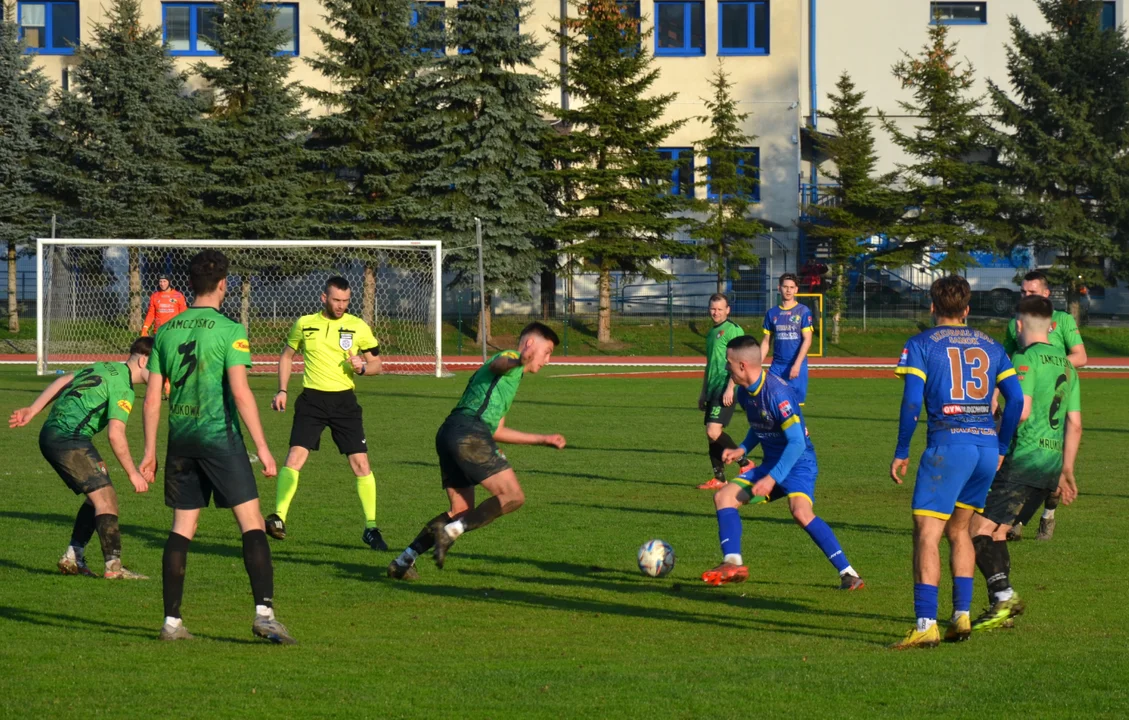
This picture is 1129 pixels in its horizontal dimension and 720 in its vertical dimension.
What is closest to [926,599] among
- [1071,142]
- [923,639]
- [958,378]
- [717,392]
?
[923,639]

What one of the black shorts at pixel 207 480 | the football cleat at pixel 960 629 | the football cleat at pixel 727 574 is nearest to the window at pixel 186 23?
the football cleat at pixel 727 574

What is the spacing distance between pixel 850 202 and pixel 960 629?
3652 centimetres

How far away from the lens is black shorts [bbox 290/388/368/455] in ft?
35.1

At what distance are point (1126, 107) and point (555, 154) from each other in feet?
59.3

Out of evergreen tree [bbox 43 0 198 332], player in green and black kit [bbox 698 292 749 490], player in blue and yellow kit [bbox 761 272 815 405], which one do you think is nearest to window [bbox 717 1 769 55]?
evergreen tree [bbox 43 0 198 332]

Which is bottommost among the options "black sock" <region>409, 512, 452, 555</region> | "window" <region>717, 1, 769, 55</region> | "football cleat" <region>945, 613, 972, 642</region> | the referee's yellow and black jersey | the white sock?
"football cleat" <region>945, 613, 972, 642</region>

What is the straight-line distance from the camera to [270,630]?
265 inches

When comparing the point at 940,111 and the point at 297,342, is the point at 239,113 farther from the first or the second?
the point at 297,342

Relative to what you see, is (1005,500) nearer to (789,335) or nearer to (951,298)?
(951,298)

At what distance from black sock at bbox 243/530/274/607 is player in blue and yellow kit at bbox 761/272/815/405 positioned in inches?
333

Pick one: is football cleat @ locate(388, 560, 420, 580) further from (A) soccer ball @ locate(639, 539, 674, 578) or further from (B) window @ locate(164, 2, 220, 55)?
(B) window @ locate(164, 2, 220, 55)

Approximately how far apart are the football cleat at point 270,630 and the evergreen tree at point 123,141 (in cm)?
3409

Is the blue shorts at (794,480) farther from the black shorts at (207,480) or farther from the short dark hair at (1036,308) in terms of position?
the black shorts at (207,480)

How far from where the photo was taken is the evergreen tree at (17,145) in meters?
39.5
